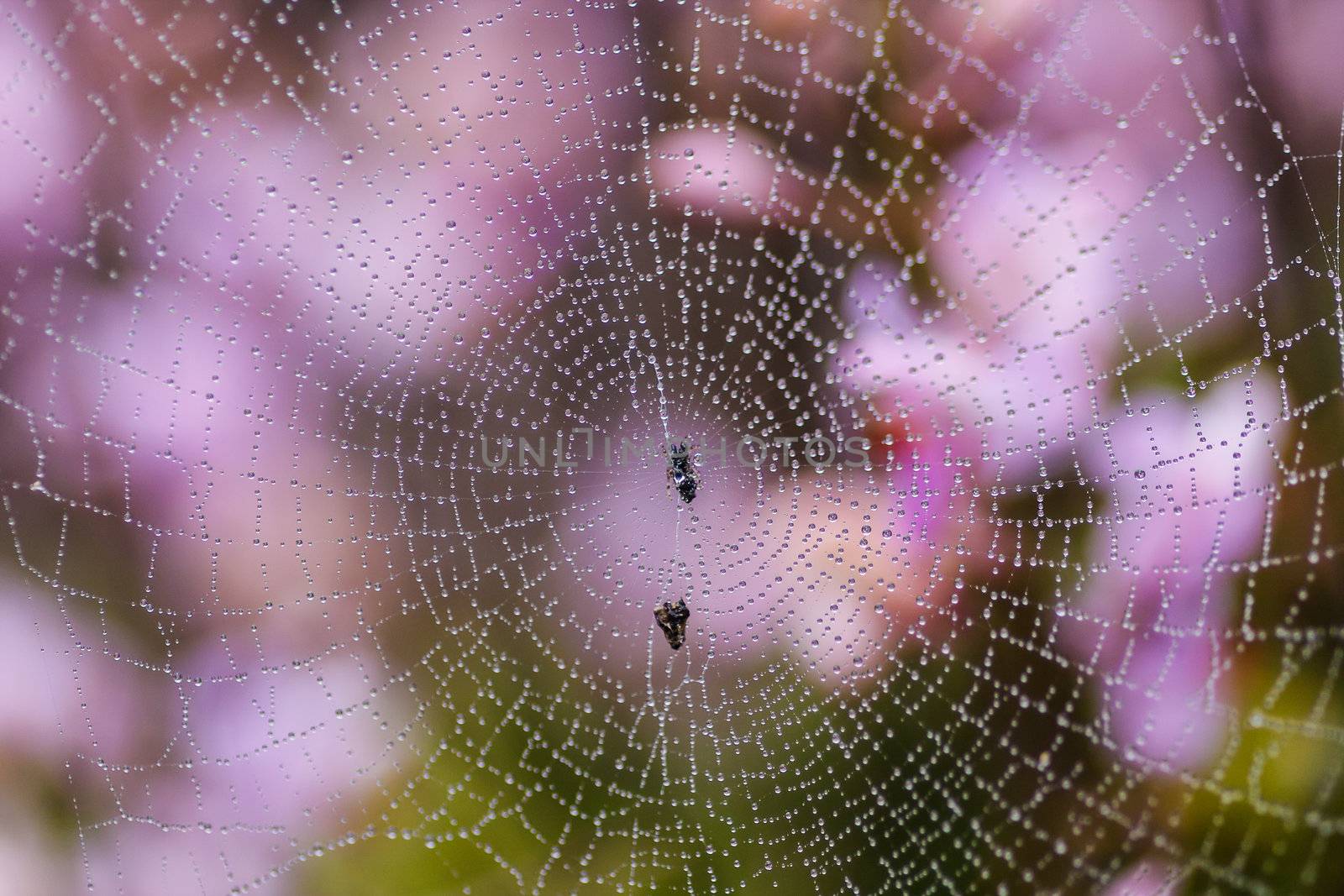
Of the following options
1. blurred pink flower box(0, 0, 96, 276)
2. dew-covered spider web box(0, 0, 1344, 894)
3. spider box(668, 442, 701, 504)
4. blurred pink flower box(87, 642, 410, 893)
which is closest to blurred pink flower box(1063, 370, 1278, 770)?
dew-covered spider web box(0, 0, 1344, 894)

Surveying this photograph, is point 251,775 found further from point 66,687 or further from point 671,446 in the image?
point 671,446

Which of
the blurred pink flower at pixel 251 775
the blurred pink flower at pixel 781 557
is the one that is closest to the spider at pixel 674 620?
the blurred pink flower at pixel 781 557

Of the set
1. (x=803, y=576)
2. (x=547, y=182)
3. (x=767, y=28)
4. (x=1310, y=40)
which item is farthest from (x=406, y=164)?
(x=1310, y=40)

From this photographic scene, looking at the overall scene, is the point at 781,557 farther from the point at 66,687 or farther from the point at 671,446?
the point at 66,687

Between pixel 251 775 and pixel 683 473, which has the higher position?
pixel 683 473

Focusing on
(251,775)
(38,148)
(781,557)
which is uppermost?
(38,148)

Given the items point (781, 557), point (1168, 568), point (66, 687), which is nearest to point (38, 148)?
point (66, 687)

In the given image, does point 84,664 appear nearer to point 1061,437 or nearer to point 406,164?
point 406,164
